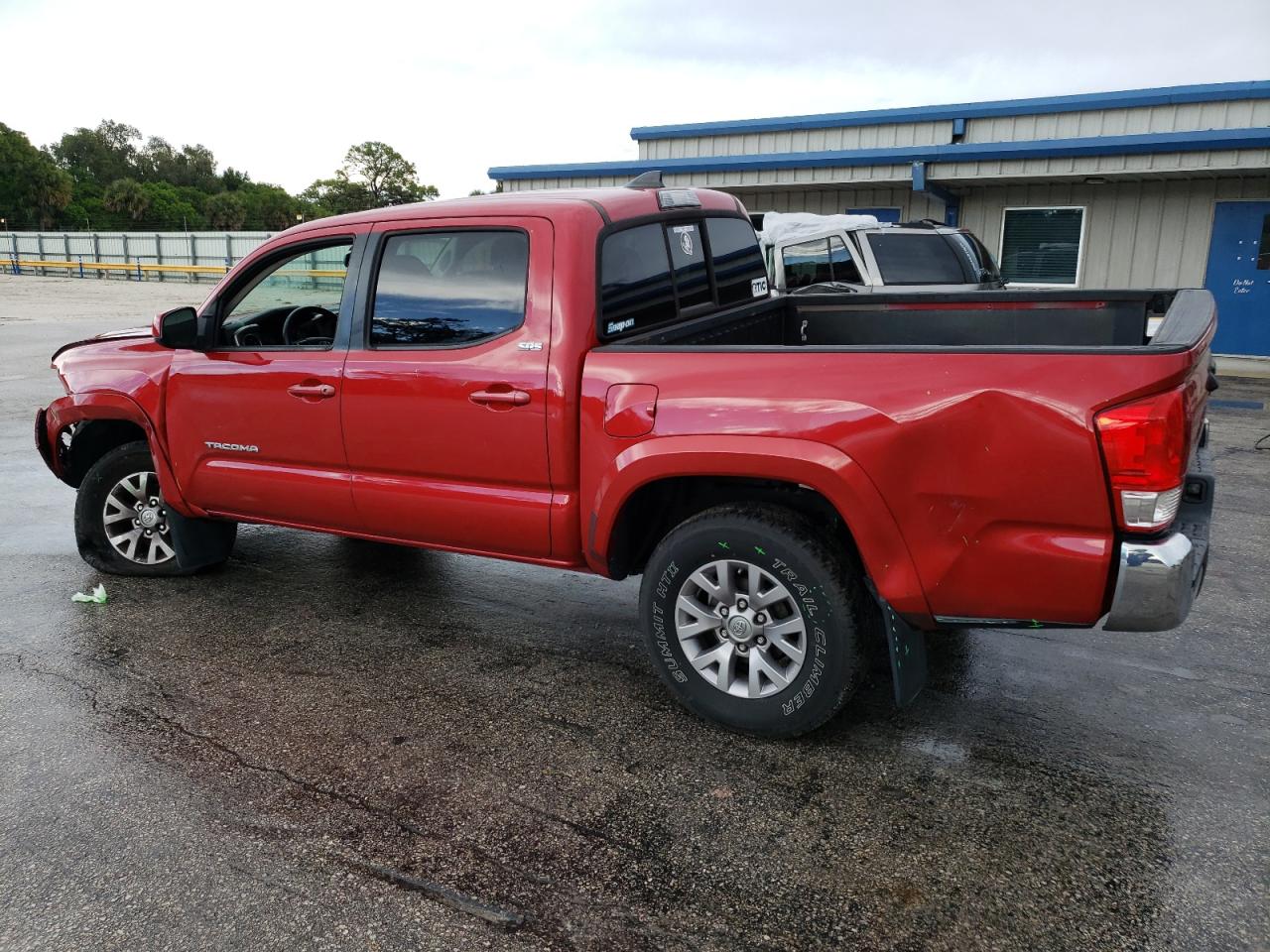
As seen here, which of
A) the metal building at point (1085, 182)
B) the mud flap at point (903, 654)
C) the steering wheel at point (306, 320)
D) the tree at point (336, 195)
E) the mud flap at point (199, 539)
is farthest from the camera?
the tree at point (336, 195)

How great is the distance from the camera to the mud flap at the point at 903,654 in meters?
3.27

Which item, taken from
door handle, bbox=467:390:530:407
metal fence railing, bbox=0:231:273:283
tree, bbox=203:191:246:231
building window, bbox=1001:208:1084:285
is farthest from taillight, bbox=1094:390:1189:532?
tree, bbox=203:191:246:231

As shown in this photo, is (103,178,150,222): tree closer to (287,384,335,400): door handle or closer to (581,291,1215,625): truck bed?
(287,384,335,400): door handle

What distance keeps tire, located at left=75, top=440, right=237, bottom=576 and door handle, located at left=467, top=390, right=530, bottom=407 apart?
2.25 meters

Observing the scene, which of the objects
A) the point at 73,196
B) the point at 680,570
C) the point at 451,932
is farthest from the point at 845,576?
the point at 73,196

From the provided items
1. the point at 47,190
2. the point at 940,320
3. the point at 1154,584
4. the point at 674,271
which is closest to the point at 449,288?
the point at 674,271

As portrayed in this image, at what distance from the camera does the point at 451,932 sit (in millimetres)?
2592

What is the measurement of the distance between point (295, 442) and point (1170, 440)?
11.5ft

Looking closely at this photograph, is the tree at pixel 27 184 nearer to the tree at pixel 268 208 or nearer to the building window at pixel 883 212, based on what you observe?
the tree at pixel 268 208

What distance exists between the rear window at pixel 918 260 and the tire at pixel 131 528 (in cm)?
699

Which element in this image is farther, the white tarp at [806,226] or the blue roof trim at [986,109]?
the blue roof trim at [986,109]

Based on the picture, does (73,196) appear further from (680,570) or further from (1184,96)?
(680,570)

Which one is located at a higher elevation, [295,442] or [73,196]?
[73,196]

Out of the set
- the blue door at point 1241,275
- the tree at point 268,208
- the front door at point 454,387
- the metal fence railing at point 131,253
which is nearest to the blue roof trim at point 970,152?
the blue door at point 1241,275
